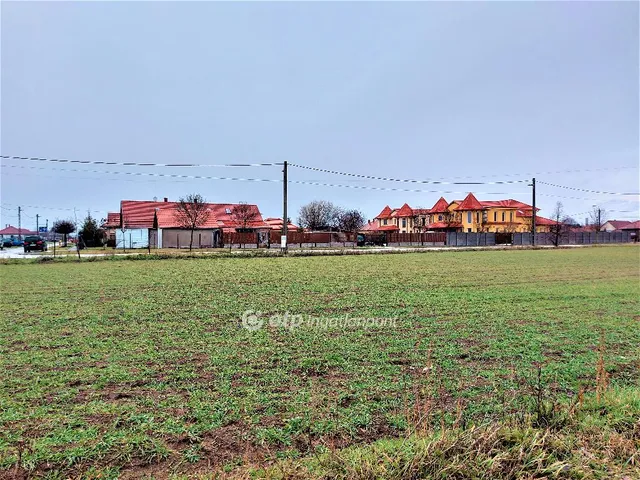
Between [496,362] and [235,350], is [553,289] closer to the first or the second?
[496,362]

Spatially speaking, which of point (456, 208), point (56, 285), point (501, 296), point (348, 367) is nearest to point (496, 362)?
point (348, 367)

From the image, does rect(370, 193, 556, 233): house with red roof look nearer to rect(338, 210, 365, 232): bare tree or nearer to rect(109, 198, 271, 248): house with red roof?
rect(338, 210, 365, 232): bare tree

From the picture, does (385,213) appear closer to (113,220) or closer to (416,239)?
(416,239)

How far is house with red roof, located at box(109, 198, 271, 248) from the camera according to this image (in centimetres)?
4556

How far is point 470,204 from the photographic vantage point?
74.2 m

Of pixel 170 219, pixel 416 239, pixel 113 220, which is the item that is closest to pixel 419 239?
pixel 416 239

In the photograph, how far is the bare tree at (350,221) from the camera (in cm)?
8125

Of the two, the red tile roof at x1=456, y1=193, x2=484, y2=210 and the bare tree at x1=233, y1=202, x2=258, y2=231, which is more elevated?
the red tile roof at x1=456, y1=193, x2=484, y2=210

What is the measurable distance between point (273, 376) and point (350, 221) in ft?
255

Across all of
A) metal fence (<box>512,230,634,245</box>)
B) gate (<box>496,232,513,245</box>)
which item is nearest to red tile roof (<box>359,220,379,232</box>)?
gate (<box>496,232,513,245</box>)

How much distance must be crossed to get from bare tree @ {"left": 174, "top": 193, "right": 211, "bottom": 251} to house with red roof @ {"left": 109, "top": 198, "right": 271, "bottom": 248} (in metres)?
0.34

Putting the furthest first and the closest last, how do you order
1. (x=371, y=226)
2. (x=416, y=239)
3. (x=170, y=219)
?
(x=371, y=226), (x=416, y=239), (x=170, y=219)

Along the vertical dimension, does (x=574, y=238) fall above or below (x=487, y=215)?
below

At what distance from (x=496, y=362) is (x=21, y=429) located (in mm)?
4829
